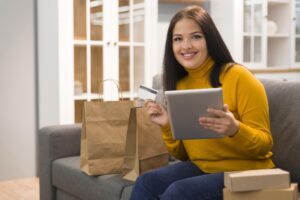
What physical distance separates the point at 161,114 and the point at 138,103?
189 millimetres

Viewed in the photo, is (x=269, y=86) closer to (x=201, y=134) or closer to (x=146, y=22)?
(x=201, y=134)

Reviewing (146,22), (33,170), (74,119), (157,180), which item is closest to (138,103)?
(157,180)

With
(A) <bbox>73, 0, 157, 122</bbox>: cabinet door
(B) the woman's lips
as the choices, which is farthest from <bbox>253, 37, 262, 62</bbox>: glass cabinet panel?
(B) the woman's lips

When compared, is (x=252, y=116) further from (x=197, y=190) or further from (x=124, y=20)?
(x=124, y=20)

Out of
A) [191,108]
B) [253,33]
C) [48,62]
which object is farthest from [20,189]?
[253,33]

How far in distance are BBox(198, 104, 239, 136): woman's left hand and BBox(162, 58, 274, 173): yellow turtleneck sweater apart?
0.14 feet

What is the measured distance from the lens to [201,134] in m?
1.60

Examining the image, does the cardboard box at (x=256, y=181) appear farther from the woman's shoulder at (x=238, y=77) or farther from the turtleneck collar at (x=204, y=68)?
the turtleneck collar at (x=204, y=68)

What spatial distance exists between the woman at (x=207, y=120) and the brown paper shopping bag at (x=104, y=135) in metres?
0.32

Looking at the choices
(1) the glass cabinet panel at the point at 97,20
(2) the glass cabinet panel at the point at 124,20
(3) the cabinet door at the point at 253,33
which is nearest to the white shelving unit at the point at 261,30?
(3) the cabinet door at the point at 253,33

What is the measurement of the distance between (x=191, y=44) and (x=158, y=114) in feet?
0.93

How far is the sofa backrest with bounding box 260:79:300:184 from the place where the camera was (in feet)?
6.05

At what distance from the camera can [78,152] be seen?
254 cm

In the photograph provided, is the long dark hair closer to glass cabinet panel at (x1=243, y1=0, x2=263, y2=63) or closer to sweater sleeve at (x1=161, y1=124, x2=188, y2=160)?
sweater sleeve at (x1=161, y1=124, x2=188, y2=160)
